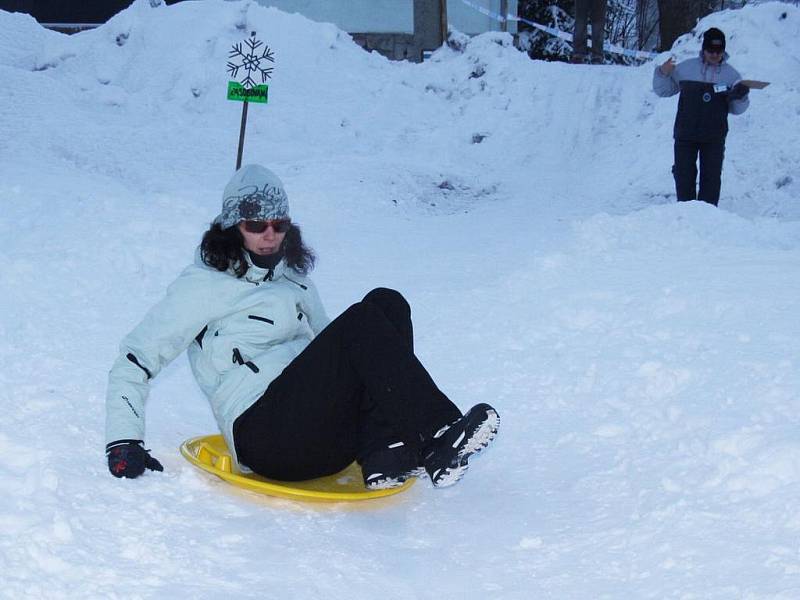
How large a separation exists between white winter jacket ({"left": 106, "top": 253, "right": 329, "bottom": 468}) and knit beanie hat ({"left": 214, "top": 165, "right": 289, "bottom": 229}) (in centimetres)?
17

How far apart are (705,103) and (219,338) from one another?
6421mm

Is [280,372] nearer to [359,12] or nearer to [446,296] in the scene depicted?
[446,296]

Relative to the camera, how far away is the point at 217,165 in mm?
11070

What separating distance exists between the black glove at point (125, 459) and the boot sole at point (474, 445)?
92 cm

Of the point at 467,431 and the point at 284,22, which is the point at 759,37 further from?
the point at 467,431

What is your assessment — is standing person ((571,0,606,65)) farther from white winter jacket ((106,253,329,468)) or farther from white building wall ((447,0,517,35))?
white winter jacket ((106,253,329,468))

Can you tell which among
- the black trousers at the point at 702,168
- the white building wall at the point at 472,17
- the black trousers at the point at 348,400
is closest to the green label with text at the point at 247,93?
the black trousers at the point at 702,168

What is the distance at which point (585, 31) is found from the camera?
18188 millimetres

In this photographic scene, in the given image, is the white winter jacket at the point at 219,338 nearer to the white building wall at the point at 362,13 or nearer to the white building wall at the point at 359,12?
the white building wall at the point at 359,12

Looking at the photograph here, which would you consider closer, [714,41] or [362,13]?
[714,41]

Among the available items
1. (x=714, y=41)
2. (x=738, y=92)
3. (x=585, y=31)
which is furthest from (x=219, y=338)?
(x=585, y=31)

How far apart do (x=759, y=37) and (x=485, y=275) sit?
757 centimetres

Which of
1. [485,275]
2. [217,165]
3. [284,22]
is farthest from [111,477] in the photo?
[284,22]

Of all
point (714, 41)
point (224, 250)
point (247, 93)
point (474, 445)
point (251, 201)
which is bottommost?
point (474, 445)
